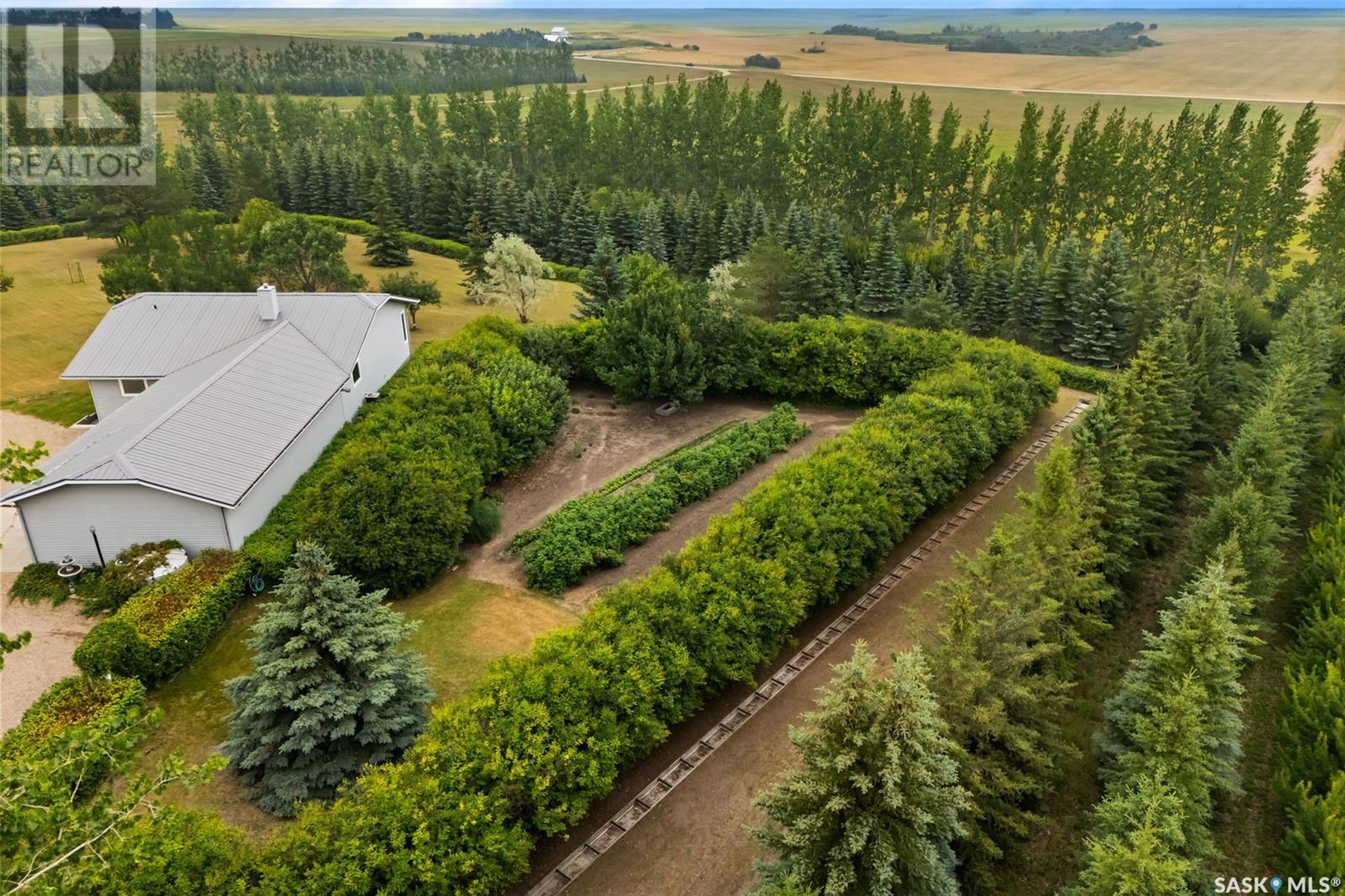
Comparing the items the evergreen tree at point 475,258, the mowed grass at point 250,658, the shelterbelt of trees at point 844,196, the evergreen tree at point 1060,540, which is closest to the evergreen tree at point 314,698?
the mowed grass at point 250,658

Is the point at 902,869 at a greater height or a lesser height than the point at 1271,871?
greater

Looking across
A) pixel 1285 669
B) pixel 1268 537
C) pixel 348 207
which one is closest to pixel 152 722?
pixel 1285 669

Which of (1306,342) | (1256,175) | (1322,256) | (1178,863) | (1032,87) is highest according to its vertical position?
(1032,87)

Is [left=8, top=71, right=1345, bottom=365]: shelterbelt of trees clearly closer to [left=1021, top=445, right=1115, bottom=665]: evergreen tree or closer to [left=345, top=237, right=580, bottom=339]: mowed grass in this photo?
[left=345, top=237, right=580, bottom=339]: mowed grass

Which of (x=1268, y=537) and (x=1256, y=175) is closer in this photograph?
(x=1268, y=537)

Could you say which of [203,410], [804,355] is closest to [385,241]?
[203,410]

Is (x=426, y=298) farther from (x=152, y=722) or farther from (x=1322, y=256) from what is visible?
(x=1322, y=256)

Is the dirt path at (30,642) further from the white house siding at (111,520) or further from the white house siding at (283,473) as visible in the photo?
the white house siding at (283,473)

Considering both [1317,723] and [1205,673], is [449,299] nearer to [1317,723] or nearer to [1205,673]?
[1205,673]
